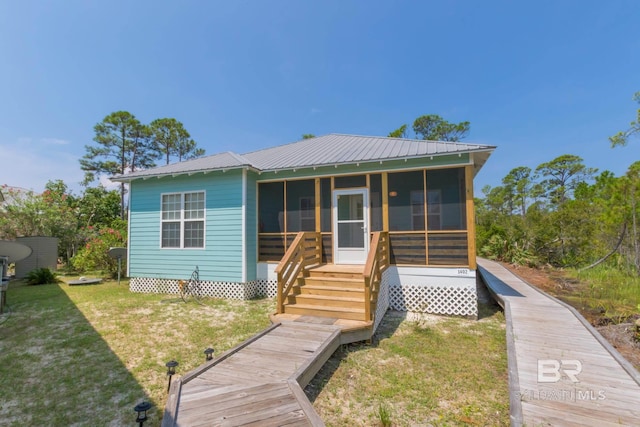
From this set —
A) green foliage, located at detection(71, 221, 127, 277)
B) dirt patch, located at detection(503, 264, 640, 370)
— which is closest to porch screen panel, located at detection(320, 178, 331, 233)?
dirt patch, located at detection(503, 264, 640, 370)

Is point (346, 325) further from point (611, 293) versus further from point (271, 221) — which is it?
point (611, 293)

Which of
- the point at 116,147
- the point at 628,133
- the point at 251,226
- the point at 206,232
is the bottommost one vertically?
the point at 206,232

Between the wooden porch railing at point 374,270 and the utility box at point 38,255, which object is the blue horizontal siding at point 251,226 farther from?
the utility box at point 38,255

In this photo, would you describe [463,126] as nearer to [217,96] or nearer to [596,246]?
[596,246]

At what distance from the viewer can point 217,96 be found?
1344 cm

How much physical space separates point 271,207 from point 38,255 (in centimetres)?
1107

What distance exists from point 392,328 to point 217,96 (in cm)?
1311

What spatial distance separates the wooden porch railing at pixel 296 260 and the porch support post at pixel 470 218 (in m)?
3.56

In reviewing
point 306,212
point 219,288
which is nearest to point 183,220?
point 219,288

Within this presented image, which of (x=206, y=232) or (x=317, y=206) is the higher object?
Answer: (x=317, y=206)

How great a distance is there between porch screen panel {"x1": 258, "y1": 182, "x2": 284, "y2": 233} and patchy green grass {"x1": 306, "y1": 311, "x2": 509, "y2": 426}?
414 cm

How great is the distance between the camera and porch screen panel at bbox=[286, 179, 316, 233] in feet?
24.8

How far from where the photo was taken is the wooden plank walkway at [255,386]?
238cm

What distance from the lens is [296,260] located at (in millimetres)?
6082
